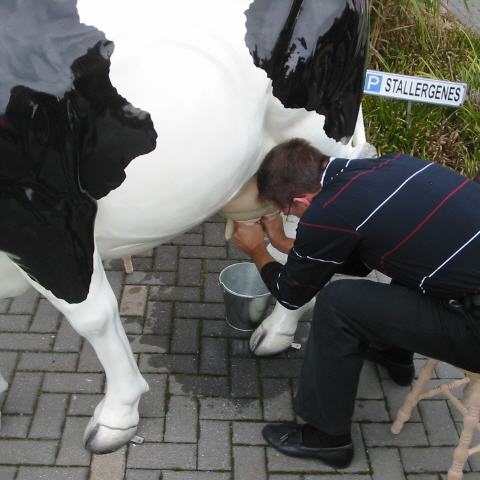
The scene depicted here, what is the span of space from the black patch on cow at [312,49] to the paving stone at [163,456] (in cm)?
129

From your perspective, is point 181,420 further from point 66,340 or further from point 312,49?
point 312,49

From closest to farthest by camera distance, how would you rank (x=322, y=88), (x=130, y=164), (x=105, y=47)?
(x=105, y=47), (x=130, y=164), (x=322, y=88)

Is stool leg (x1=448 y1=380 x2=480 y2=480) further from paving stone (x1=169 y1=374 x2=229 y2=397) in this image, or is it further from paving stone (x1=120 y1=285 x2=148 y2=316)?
paving stone (x1=120 y1=285 x2=148 y2=316)

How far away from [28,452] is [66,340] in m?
0.59

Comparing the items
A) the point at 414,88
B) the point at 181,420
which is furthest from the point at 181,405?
the point at 414,88

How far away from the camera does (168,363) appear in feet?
9.35

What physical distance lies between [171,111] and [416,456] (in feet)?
5.42

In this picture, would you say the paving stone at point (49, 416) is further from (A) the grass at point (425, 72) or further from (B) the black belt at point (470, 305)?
(A) the grass at point (425, 72)

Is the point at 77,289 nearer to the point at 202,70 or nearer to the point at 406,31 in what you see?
the point at 202,70

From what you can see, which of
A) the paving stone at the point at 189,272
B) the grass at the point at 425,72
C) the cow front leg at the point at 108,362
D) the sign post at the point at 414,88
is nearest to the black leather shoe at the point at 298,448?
the cow front leg at the point at 108,362

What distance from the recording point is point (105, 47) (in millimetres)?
1615

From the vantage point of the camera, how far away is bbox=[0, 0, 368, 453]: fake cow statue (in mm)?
1596

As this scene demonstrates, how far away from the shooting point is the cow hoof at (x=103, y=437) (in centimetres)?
243

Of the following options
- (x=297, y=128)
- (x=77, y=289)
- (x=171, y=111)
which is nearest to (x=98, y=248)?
(x=77, y=289)
